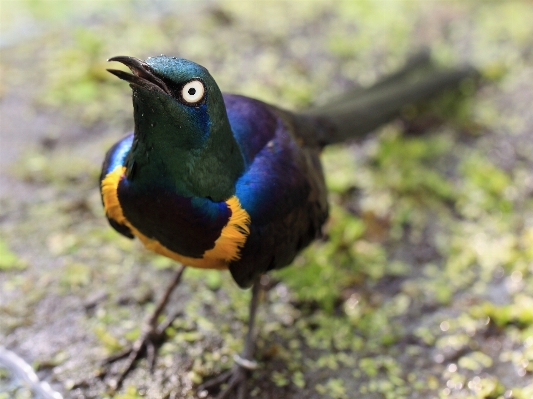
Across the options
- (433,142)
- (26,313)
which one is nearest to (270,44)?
(433,142)

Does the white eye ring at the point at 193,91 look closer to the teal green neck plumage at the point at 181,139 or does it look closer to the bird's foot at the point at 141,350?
the teal green neck plumage at the point at 181,139

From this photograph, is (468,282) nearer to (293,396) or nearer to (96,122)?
(293,396)

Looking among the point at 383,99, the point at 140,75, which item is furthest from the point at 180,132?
the point at 383,99

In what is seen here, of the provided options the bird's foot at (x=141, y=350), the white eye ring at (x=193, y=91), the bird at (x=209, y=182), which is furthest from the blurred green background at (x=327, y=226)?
the white eye ring at (x=193, y=91)

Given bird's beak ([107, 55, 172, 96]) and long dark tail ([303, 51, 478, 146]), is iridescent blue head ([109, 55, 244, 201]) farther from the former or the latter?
long dark tail ([303, 51, 478, 146])

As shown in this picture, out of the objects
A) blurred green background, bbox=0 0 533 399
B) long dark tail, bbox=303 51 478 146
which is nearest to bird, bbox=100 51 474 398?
blurred green background, bbox=0 0 533 399
